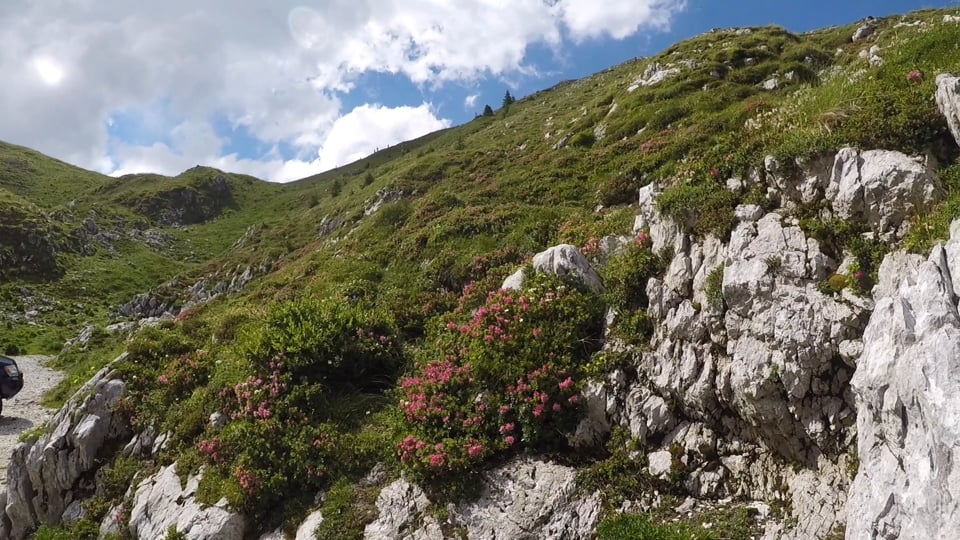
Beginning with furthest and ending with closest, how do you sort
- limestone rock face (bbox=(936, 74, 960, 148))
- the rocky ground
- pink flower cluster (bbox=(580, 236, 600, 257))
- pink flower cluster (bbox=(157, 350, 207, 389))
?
the rocky ground
pink flower cluster (bbox=(157, 350, 207, 389))
pink flower cluster (bbox=(580, 236, 600, 257))
limestone rock face (bbox=(936, 74, 960, 148))

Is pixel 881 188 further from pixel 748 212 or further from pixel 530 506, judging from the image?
pixel 530 506

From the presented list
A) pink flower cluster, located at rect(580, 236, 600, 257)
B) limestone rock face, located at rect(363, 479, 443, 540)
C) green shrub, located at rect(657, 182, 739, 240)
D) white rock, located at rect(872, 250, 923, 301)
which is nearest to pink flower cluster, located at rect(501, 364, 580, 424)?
limestone rock face, located at rect(363, 479, 443, 540)

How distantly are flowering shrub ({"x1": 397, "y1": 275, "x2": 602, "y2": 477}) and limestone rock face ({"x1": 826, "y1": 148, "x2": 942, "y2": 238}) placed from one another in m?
5.75

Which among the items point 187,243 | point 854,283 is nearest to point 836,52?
point 854,283

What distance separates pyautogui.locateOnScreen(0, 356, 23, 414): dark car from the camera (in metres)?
31.1

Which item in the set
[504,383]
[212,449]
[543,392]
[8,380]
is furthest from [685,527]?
[8,380]

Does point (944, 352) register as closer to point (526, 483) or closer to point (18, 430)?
point (526, 483)

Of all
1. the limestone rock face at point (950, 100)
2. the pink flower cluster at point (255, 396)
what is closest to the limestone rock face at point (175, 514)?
the pink flower cluster at point (255, 396)

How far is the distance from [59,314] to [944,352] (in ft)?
248

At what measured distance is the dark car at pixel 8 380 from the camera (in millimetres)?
31141

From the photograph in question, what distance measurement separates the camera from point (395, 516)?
39.1 feet

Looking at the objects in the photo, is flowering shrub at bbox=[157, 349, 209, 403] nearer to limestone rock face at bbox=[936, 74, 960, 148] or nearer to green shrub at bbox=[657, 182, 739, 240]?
green shrub at bbox=[657, 182, 739, 240]

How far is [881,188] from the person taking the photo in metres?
9.96

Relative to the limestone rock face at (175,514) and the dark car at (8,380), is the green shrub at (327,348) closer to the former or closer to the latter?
the limestone rock face at (175,514)
